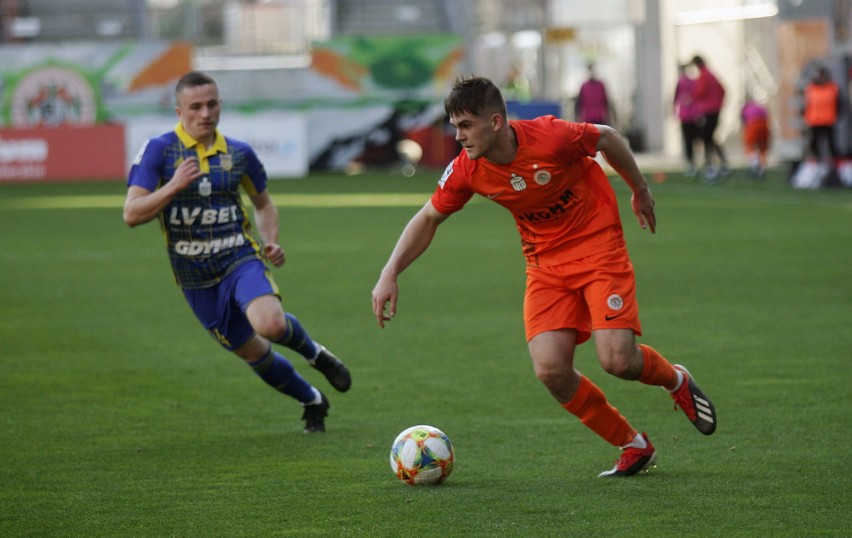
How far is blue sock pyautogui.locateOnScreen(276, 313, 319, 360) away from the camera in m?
6.88

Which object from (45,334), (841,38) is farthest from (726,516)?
(841,38)

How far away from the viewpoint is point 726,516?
512 centimetres

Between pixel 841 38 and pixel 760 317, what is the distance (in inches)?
719

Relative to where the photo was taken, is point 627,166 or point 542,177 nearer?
point 542,177

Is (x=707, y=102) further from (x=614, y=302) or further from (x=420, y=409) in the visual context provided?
(x=614, y=302)

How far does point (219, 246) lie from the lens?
22.9ft

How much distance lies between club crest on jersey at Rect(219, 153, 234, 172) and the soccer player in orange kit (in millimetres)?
1514

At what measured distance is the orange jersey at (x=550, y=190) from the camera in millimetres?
5660

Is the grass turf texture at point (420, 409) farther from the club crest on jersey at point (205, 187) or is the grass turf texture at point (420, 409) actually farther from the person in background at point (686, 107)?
the person in background at point (686, 107)

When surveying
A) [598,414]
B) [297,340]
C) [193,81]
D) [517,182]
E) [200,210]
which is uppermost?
[193,81]

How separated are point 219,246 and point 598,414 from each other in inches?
85.3

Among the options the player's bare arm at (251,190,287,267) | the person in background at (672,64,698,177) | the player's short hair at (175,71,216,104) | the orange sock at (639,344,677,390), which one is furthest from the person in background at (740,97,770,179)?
the orange sock at (639,344,677,390)

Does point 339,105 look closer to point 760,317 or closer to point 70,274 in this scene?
point 70,274

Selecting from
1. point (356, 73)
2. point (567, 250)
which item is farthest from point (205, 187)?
point (356, 73)
